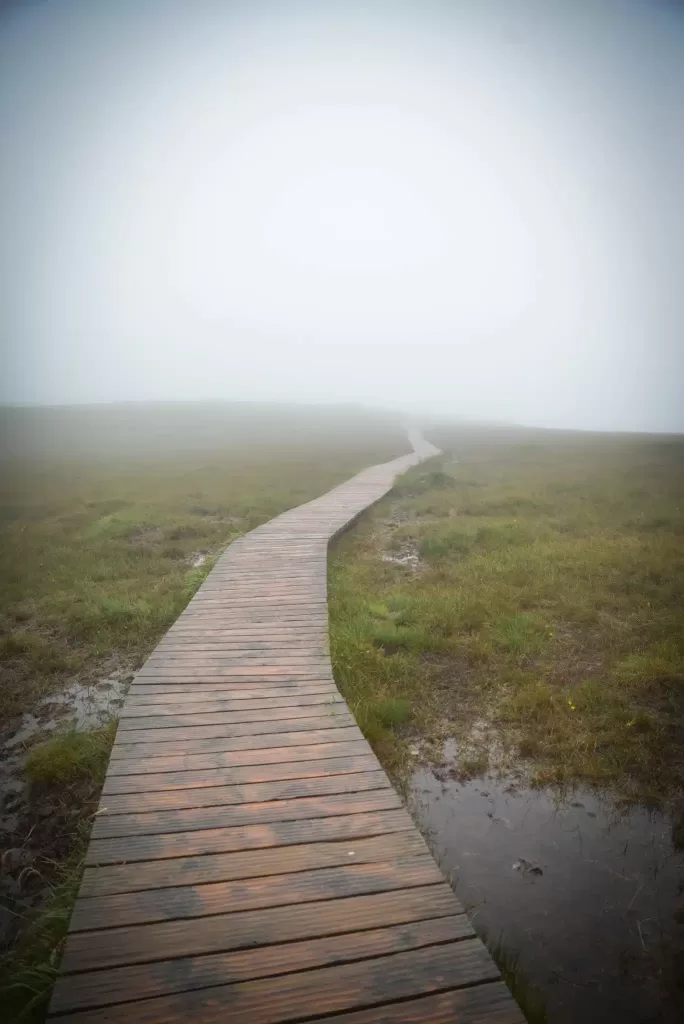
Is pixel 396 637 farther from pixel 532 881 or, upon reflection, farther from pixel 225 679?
pixel 532 881

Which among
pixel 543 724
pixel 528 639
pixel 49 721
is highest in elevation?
pixel 528 639

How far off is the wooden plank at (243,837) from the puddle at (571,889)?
1050mm

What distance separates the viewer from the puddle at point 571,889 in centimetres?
340

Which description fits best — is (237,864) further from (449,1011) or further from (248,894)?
(449,1011)

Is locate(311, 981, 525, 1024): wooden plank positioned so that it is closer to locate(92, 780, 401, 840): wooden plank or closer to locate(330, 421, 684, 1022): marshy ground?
locate(330, 421, 684, 1022): marshy ground

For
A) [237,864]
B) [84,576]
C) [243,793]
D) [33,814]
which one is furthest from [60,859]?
[84,576]

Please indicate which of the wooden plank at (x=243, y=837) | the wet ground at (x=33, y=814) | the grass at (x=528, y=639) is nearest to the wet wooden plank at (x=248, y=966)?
the wooden plank at (x=243, y=837)

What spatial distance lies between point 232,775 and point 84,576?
9073mm

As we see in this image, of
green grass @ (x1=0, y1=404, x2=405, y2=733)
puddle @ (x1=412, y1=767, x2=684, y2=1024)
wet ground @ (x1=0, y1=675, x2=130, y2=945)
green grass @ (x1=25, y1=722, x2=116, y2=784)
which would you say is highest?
green grass @ (x1=0, y1=404, x2=405, y2=733)

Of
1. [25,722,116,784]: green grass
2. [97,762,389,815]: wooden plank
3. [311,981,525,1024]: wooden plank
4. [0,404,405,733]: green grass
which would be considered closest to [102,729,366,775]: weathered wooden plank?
[97,762,389,815]: wooden plank

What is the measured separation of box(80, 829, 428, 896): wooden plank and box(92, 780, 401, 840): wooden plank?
0.29 m

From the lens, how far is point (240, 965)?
2.88m

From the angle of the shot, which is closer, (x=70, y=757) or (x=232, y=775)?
(x=232, y=775)

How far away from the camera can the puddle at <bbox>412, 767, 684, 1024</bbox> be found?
3.40 m
